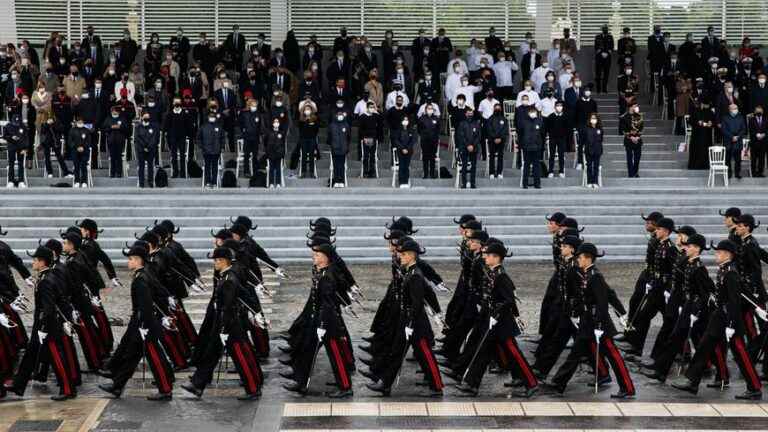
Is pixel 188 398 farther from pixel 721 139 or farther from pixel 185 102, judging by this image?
pixel 721 139

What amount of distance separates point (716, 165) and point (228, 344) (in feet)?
61.2

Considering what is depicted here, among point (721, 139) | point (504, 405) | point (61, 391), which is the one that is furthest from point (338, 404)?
point (721, 139)

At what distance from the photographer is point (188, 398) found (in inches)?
635

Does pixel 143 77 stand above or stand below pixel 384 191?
above

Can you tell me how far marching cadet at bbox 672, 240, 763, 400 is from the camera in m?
16.0

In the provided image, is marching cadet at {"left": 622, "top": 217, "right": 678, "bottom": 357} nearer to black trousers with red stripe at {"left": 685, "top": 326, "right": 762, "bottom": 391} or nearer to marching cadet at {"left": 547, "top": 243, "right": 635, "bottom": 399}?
black trousers with red stripe at {"left": 685, "top": 326, "right": 762, "bottom": 391}

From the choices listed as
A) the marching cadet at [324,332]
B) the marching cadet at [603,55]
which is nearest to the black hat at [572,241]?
the marching cadet at [324,332]

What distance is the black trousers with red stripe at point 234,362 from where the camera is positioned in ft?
52.3

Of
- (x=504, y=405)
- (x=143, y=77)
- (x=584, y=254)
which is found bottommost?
(x=504, y=405)

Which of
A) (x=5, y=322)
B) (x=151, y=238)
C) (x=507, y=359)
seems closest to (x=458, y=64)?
(x=151, y=238)

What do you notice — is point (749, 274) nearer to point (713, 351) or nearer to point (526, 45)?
point (713, 351)

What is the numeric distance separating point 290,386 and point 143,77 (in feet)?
64.8

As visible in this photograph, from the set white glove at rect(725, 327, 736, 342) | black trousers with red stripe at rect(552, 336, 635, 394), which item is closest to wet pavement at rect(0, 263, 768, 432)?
black trousers with red stripe at rect(552, 336, 635, 394)

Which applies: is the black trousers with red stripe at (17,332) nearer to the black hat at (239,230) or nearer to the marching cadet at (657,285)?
the black hat at (239,230)
